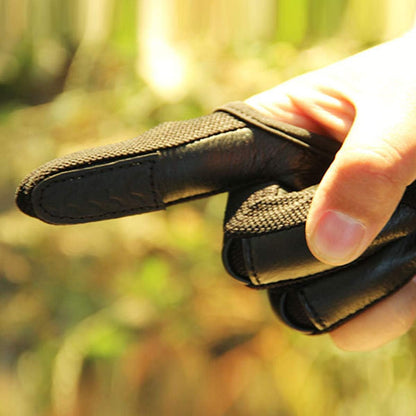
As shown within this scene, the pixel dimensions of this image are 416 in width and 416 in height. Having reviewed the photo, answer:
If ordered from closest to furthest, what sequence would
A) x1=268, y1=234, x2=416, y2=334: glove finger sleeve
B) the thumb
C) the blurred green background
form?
the thumb
x1=268, y1=234, x2=416, y2=334: glove finger sleeve
the blurred green background

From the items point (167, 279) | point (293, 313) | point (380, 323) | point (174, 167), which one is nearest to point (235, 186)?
point (174, 167)

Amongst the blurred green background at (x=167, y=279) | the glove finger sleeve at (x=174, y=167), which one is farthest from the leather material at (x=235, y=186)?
the blurred green background at (x=167, y=279)

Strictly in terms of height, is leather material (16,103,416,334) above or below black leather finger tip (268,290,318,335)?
above

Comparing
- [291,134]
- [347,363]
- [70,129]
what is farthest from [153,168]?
[70,129]

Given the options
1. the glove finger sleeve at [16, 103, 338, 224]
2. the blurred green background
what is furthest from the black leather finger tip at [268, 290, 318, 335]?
the blurred green background

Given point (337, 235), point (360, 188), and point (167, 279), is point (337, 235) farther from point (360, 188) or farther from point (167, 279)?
point (167, 279)

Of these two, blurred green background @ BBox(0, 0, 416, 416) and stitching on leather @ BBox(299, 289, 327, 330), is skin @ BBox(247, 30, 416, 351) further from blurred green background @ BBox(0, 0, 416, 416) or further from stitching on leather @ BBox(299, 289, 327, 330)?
blurred green background @ BBox(0, 0, 416, 416)

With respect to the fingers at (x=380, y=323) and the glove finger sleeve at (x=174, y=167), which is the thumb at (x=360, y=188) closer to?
the glove finger sleeve at (x=174, y=167)

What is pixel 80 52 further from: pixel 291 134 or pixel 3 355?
pixel 291 134
